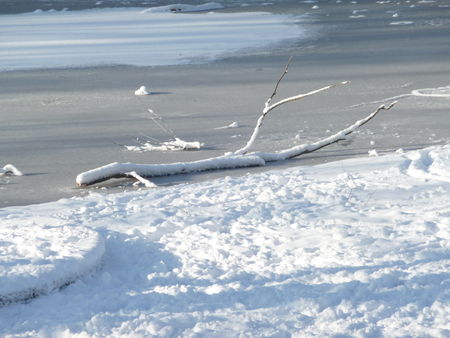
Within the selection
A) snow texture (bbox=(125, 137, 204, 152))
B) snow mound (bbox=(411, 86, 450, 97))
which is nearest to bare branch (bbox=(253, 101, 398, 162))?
snow texture (bbox=(125, 137, 204, 152))

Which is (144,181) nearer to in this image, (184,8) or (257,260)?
(257,260)

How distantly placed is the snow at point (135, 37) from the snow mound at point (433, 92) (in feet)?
17.4

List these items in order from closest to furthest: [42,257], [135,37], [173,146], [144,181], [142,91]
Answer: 1. [42,257]
2. [144,181]
3. [173,146]
4. [142,91]
5. [135,37]

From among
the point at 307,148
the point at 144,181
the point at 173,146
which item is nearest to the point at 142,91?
the point at 173,146

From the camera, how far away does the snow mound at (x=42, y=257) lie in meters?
4.90

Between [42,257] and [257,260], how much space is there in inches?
50.5

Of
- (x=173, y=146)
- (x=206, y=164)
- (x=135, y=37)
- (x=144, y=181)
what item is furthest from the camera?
(x=135, y=37)

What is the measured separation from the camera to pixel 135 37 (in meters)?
20.3

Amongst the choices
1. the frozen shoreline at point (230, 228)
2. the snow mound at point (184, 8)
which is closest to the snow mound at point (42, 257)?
the frozen shoreline at point (230, 228)

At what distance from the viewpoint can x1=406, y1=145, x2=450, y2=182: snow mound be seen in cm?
694

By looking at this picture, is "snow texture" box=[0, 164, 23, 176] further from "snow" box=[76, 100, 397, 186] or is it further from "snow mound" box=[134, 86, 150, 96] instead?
"snow mound" box=[134, 86, 150, 96]

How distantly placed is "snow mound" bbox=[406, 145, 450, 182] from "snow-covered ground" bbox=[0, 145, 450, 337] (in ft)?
0.11

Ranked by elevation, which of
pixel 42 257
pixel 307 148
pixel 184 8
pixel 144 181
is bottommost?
pixel 184 8

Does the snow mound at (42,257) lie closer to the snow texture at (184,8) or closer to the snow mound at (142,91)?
the snow mound at (142,91)
